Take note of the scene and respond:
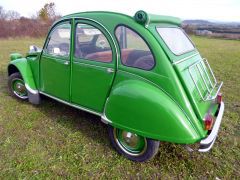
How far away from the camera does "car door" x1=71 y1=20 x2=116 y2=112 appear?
288cm

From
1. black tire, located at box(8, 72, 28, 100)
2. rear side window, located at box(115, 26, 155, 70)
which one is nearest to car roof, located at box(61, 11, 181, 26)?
rear side window, located at box(115, 26, 155, 70)

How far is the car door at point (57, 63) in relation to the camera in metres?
3.37

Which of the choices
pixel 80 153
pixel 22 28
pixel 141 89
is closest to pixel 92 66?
pixel 141 89

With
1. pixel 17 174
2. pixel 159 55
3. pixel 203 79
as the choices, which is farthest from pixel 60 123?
pixel 203 79

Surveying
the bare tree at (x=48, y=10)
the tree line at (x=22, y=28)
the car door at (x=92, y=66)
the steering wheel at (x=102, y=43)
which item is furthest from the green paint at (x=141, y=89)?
the bare tree at (x=48, y=10)

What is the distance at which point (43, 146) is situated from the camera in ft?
10.4

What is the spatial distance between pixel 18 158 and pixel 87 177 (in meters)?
0.97

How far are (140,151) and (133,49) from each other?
1.30 meters

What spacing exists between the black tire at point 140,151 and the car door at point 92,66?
0.42 meters

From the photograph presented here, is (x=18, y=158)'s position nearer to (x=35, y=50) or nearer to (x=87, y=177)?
(x=87, y=177)

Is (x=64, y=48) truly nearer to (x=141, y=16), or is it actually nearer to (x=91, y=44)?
(x=91, y=44)

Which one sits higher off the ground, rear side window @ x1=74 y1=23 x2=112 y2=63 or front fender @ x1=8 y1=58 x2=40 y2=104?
rear side window @ x1=74 y1=23 x2=112 y2=63

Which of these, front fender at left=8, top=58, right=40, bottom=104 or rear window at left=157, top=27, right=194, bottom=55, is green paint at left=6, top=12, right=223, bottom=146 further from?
front fender at left=8, top=58, right=40, bottom=104

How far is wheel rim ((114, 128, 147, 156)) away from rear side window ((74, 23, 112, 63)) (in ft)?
3.17
